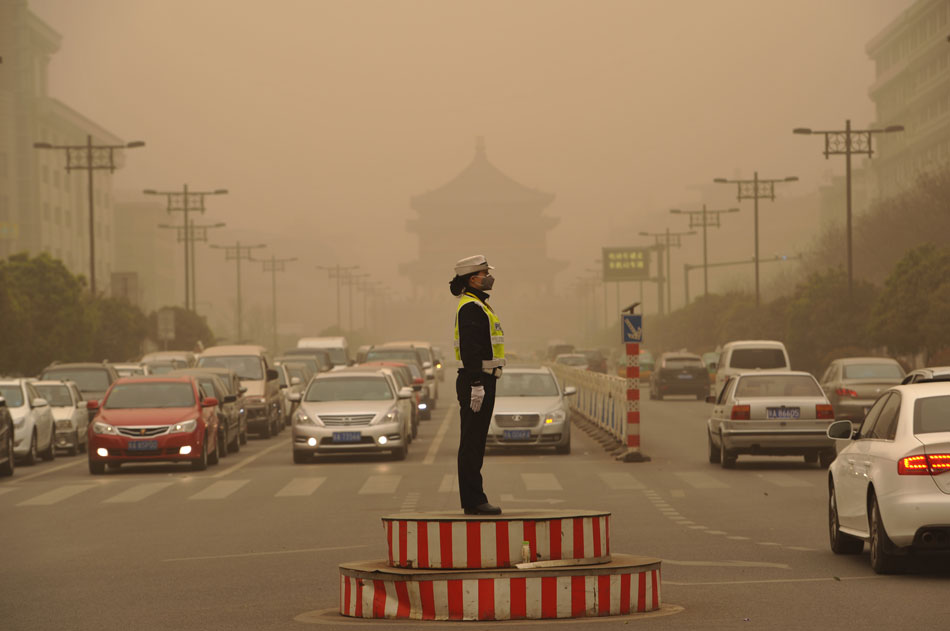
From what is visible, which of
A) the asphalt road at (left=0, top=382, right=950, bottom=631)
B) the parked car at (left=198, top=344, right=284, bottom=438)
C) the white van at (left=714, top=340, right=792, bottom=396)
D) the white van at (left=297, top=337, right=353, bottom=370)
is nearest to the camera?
the asphalt road at (left=0, top=382, right=950, bottom=631)

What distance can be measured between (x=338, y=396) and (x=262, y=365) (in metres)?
9.92

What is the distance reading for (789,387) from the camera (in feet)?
81.3

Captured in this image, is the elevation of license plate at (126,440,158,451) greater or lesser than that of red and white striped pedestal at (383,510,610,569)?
lesser

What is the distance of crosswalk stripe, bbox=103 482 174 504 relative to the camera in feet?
67.2

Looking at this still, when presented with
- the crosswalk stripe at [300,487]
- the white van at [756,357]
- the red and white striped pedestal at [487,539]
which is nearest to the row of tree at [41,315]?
the white van at [756,357]

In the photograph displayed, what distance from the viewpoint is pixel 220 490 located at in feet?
71.9

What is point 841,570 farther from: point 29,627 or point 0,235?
point 0,235

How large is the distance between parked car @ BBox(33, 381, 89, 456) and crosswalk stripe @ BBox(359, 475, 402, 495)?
995cm

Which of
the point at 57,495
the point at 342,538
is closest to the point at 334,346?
the point at 57,495

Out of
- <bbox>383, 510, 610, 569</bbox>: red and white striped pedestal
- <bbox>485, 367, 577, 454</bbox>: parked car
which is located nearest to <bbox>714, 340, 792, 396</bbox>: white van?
<bbox>485, 367, 577, 454</bbox>: parked car

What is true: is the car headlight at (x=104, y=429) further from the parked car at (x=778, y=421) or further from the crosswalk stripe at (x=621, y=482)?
the parked car at (x=778, y=421)

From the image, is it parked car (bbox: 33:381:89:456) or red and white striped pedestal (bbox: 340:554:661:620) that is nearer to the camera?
red and white striped pedestal (bbox: 340:554:661:620)

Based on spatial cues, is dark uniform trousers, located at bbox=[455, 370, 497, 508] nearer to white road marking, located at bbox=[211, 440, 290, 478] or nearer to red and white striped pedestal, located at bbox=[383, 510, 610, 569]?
red and white striped pedestal, located at bbox=[383, 510, 610, 569]

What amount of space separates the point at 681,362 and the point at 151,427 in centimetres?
3271
